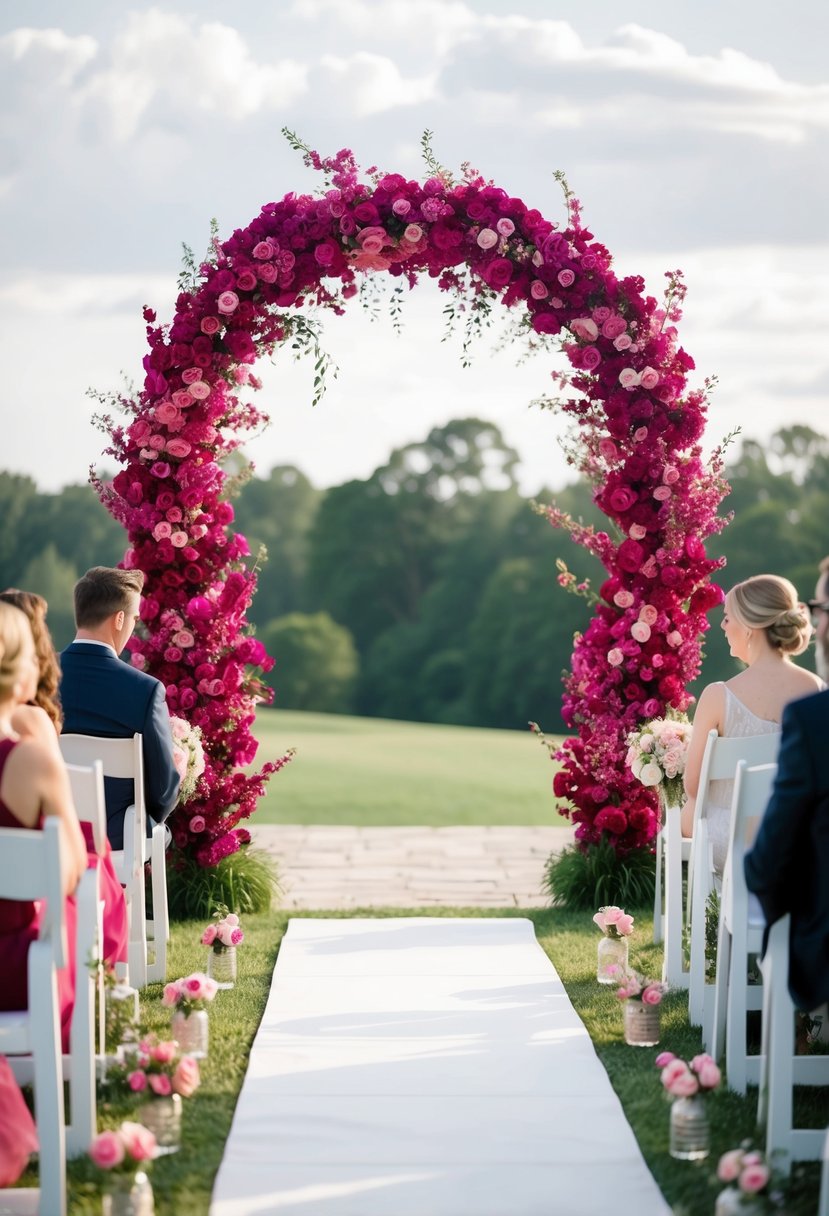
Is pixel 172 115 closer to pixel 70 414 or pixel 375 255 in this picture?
pixel 70 414

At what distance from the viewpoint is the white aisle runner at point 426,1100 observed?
3658mm

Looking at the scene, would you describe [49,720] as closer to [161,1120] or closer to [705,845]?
[161,1120]

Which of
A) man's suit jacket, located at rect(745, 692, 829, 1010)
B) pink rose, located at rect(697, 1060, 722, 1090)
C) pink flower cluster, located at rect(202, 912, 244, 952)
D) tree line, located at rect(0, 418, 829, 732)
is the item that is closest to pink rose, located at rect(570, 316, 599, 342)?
pink flower cluster, located at rect(202, 912, 244, 952)

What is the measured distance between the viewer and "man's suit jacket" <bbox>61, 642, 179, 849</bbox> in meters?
5.55

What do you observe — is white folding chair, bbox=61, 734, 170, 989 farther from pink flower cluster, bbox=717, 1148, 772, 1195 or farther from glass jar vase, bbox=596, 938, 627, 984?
pink flower cluster, bbox=717, 1148, 772, 1195

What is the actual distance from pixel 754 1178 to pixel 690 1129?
2.23 ft

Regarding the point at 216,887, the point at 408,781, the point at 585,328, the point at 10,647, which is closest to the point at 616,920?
the point at 216,887

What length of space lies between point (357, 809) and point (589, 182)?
12.8 meters

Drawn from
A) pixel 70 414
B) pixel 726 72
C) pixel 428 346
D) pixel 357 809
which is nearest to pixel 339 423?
pixel 428 346

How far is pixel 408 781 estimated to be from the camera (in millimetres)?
15836

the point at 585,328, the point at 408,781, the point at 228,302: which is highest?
the point at 228,302

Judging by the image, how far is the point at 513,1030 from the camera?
5.25 metres

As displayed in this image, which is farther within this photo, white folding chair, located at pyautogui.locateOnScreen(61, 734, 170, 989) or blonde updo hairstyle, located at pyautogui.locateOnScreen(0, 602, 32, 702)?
white folding chair, located at pyautogui.locateOnScreen(61, 734, 170, 989)

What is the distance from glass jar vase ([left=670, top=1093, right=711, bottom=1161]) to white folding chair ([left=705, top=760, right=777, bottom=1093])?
0.48 m
